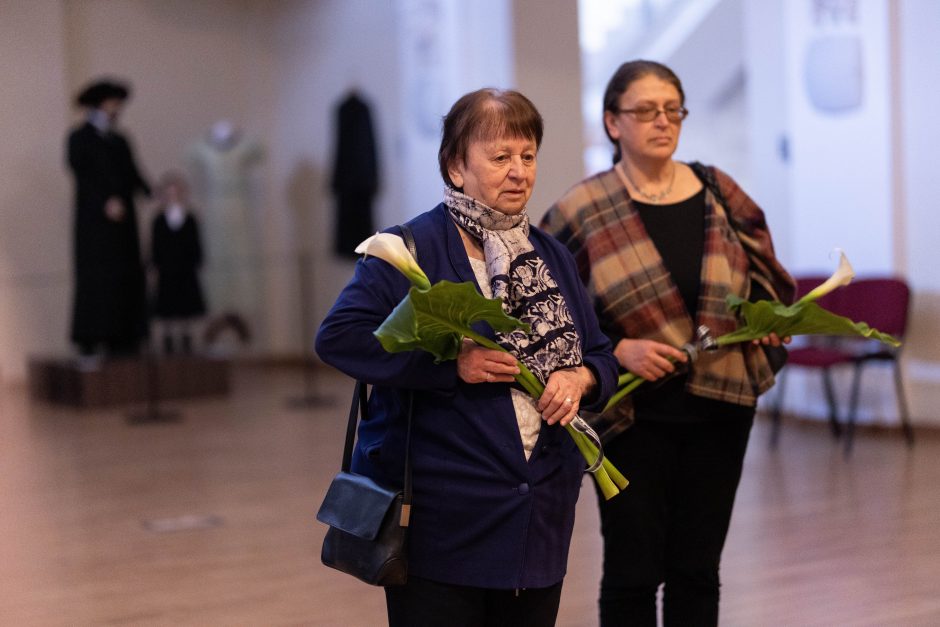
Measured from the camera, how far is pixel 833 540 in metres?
4.80

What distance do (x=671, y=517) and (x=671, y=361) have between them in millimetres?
396

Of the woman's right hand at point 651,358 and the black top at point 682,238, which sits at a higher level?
the black top at point 682,238

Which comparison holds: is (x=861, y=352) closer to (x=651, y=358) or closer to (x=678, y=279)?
(x=678, y=279)

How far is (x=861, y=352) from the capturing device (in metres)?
7.09

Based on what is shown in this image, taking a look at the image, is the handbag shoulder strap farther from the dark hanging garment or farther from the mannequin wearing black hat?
the dark hanging garment

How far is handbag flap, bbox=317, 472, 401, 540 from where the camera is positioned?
85.3 inches

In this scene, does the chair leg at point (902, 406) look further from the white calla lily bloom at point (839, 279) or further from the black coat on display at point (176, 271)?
the black coat on display at point (176, 271)

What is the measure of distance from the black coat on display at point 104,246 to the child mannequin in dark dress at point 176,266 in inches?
23.2

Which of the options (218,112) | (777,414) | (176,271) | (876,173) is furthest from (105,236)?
(876,173)

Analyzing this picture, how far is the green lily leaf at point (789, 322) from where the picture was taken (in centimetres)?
269

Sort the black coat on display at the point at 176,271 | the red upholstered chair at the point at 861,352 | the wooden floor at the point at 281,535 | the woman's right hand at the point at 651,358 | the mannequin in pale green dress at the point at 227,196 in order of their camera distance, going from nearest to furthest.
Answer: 1. the woman's right hand at the point at 651,358
2. the wooden floor at the point at 281,535
3. the red upholstered chair at the point at 861,352
4. the black coat on display at the point at 176,271
5. the mannequin in pale green dress at the point at 227,196

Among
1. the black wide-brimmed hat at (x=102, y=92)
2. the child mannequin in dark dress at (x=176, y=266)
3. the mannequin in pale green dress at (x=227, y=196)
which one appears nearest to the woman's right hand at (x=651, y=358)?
the black wide-brimmed hat at (x=102, y=92)

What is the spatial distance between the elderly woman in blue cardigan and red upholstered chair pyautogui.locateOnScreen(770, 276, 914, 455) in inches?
186

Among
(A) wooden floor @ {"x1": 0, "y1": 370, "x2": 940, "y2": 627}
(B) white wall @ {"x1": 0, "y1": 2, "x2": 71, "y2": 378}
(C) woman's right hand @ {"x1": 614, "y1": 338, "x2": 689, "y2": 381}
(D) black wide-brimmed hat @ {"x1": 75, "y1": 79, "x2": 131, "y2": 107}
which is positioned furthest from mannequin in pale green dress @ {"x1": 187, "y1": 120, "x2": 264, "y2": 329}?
(C) woman's right hand @ {"x1": 614, "y1": 338, "x2": 689, "y2": 381}
